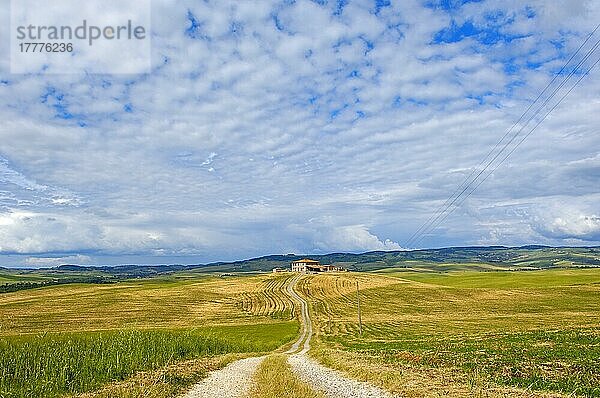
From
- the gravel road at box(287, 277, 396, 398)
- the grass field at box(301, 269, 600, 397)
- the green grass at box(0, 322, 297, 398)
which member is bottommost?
the grass field at box(301, 269, 600, 397)

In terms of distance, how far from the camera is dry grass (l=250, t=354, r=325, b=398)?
20172mm

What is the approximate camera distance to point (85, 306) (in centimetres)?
10969

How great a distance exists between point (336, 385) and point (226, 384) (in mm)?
5148

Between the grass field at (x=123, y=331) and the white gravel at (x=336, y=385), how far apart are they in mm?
6230

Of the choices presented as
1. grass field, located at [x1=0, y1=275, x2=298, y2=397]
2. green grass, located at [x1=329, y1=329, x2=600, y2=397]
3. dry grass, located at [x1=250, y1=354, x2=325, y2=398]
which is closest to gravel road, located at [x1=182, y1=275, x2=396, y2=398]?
dry grass, located at [x1=250, y1=354, x2=325, y2=398]

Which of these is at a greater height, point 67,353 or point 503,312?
point 67,353

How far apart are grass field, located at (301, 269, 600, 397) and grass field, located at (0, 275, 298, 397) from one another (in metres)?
9.85

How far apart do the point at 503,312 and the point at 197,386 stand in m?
89.7

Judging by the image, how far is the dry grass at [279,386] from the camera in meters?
20.2

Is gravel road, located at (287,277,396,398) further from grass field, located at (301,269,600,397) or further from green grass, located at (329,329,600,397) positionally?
green grass, located at (329,329,600,397)

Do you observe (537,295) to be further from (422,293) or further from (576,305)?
(422,293)

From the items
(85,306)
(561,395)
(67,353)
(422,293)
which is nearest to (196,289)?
(85,306)

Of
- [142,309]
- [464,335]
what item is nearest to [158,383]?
[464,335]

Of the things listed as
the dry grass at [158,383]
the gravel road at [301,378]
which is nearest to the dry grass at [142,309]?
the dry grass at [158,383]
